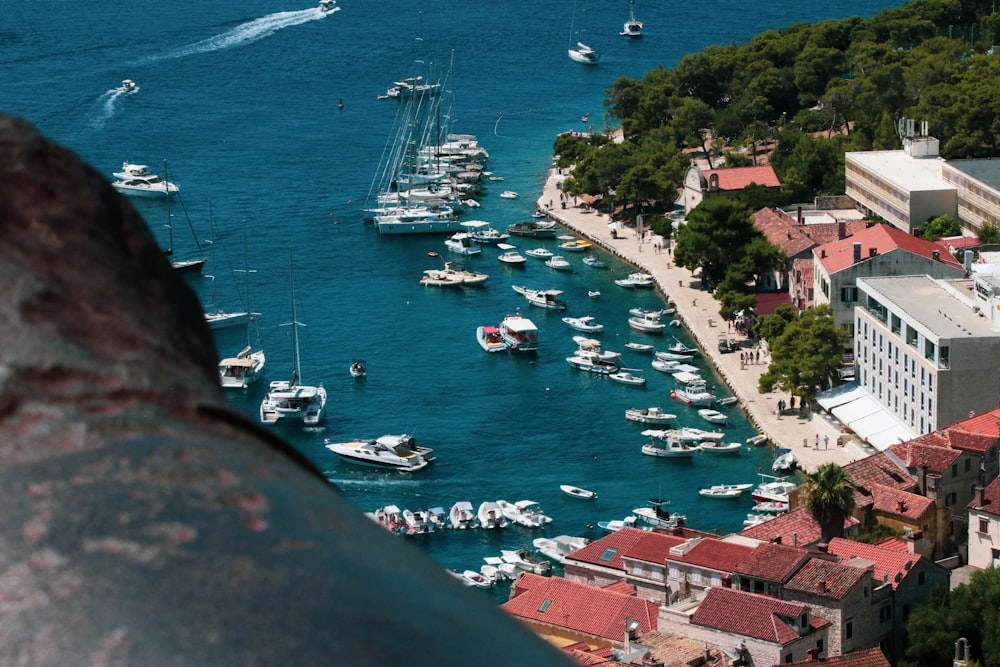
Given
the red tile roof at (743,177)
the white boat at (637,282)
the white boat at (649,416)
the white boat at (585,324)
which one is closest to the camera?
the white boat at (649,416)

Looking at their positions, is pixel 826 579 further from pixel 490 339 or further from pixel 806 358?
pixel 490 339

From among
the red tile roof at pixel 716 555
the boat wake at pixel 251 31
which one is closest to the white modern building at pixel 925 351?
the red tile roof at pixel 716 555

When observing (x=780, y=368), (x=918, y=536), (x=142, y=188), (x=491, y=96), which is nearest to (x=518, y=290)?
(x=780, y=368)

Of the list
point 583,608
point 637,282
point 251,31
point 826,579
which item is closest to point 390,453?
point 583,608

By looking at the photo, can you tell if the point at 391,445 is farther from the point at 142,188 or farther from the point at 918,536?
the point at 142,188

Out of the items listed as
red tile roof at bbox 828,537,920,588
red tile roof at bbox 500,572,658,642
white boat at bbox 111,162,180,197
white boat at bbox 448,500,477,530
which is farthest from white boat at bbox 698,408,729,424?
white boat at bbox 111,162,180,197

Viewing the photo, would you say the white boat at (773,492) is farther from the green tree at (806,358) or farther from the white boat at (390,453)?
the white boat at (390,453)

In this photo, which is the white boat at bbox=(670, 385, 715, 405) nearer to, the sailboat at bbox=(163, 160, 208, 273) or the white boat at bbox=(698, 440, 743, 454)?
the white boat at bbox=(698, 440, 743, 454)
